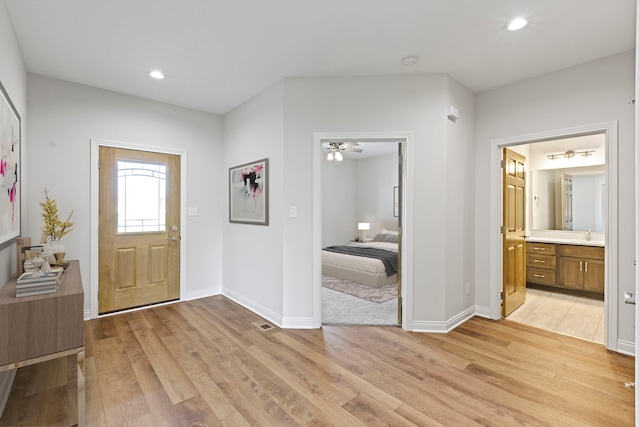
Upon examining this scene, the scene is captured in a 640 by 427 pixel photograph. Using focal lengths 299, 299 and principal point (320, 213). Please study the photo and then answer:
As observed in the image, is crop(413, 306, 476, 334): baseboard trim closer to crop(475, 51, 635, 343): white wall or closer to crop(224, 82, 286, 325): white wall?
crop(475, 51, 635, 343): white wall

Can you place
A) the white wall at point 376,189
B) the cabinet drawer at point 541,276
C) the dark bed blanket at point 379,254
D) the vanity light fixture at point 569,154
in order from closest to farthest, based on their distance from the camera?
1. the cabinet drawer at point 541,276
2. the vanity light fixture at point 569,154
3. the dark bed blanket at point 379,254
4. the white wall at point 376,189

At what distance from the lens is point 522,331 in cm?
308

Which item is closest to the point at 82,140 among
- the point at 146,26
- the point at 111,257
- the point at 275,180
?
the point at 111,257

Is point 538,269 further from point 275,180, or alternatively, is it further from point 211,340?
point 211,340

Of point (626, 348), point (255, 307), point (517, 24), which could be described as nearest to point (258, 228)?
point (255, 307)

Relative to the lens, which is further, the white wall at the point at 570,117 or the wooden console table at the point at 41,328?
the white wall at the point at 570,117

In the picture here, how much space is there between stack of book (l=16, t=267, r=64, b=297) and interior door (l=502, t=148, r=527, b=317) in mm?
4013

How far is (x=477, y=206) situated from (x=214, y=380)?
3218 mm

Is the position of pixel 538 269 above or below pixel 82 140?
below

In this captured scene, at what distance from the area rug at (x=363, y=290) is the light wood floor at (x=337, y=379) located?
3.72ft

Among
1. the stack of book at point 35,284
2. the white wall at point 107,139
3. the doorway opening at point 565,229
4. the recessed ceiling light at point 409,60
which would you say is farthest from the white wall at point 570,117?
the stack of book at point 35,284

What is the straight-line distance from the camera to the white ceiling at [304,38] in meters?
2.08

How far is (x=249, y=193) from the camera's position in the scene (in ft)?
12.3

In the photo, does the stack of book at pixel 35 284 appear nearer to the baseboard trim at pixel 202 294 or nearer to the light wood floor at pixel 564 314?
the baseboard trim at pixel 202 294
